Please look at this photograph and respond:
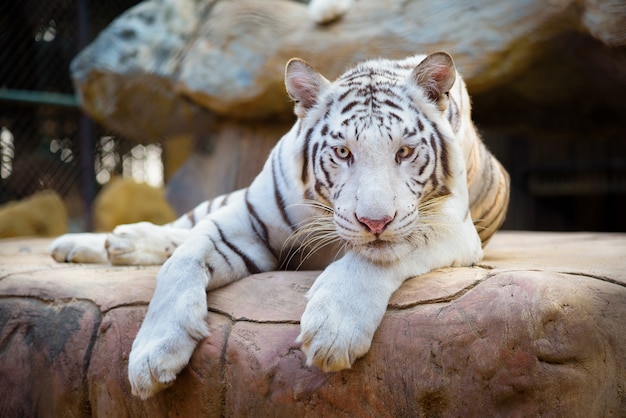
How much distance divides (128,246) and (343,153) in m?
1.10

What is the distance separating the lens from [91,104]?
16.6 feet

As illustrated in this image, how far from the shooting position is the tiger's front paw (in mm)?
1542

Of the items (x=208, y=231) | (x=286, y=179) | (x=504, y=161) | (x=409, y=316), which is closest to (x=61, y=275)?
(x=208, y=231)

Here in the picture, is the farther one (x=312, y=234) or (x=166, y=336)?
(x=312, y=234)

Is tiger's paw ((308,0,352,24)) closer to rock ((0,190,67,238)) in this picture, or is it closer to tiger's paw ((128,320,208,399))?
rock ((0,190,67,238))

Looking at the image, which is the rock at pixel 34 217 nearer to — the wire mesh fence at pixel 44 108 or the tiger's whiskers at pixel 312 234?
the wire mesh fence at pixel 44 108

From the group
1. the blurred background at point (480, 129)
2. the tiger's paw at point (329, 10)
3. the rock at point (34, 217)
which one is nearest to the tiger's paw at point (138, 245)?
the tiger's paw at point (329, 10)

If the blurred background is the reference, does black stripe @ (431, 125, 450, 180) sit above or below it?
above

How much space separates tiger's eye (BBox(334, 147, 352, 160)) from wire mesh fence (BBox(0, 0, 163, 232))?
4.10 metres

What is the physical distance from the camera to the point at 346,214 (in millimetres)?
1717

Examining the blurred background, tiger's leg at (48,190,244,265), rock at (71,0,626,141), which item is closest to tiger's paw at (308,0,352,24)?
rock at (71,0,626,141)

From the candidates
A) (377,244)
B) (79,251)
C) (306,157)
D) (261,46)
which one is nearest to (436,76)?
(306,157)

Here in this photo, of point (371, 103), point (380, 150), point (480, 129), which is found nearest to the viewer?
point (380, 150)

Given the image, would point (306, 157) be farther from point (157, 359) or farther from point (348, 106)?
Result: point (157, 359)
